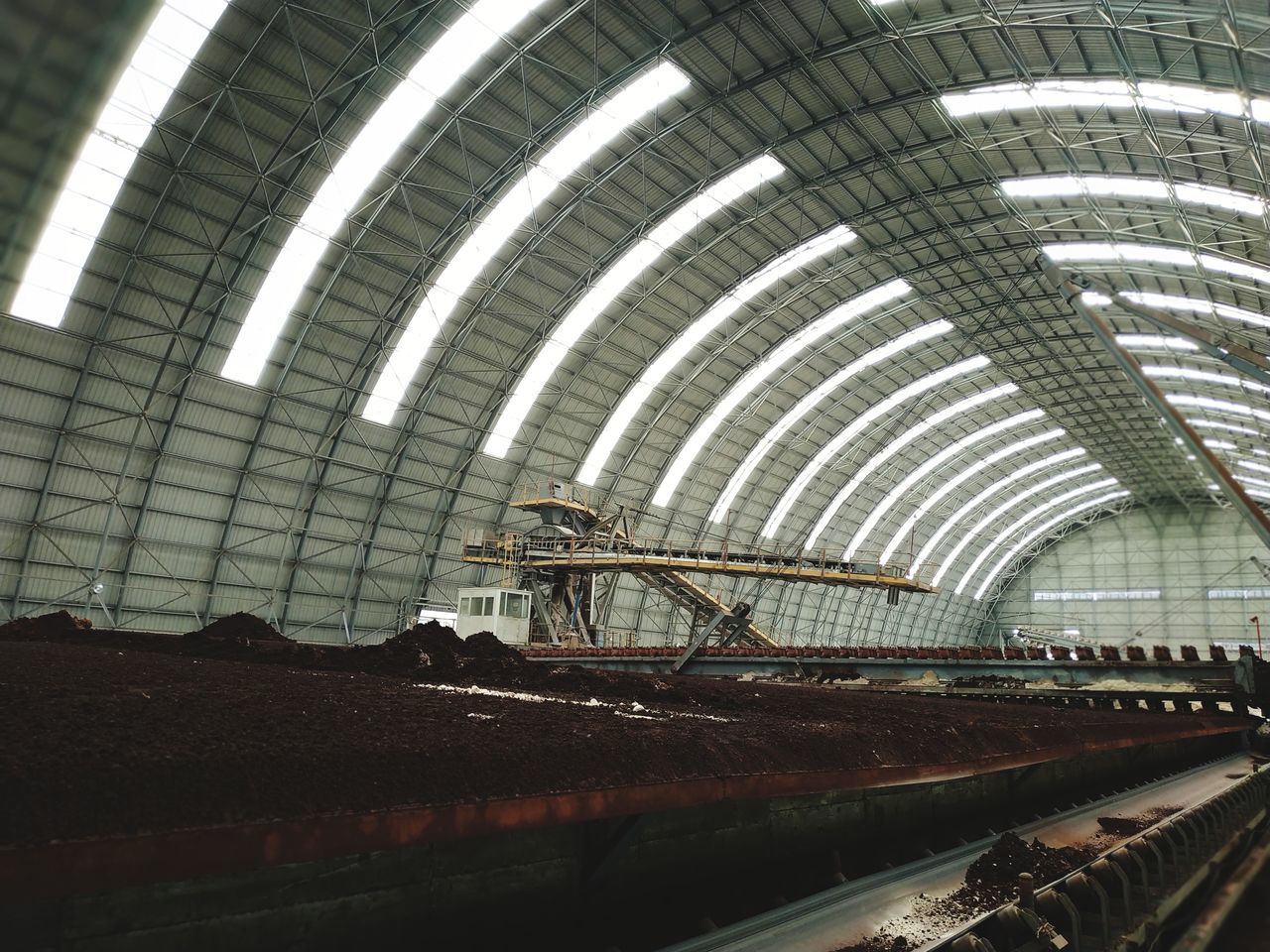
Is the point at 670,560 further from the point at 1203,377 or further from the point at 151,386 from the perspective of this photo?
the point at 1203,377

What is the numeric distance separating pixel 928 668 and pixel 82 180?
2297 centimetres

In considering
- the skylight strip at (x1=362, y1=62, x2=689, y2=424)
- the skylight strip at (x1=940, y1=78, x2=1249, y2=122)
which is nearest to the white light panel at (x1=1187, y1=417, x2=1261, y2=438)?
the skylight strip at (x1=940, y1=78, x2=1249, y2=122)

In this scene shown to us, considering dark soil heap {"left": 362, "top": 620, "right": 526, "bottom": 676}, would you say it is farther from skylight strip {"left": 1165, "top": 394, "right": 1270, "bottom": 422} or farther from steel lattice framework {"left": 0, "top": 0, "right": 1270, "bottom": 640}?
skylight strip {"left": 1165, "top": 394, "right": 1270, "bottom": 422}

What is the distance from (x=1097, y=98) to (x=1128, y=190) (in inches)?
198

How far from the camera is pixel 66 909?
5.49 feet

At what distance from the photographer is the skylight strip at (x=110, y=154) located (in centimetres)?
1641

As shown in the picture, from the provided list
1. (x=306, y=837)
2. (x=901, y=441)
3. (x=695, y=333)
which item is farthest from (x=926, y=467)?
(x=306, y=837)

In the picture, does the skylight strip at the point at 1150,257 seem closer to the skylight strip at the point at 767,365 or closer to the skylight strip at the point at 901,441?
the skylight strip at the point at 767,365

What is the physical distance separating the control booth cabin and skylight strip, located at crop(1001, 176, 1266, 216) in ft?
72.1

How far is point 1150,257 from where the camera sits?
25.3 meters

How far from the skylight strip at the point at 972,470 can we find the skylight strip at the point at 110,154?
42622 millimetres

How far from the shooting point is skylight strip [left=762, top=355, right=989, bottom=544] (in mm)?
36906

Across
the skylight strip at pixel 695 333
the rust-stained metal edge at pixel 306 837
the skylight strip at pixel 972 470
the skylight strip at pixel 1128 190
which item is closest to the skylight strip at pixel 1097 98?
the skylight strip at pixel 1128 190

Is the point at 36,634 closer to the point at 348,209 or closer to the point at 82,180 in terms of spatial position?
the point at 82,180
